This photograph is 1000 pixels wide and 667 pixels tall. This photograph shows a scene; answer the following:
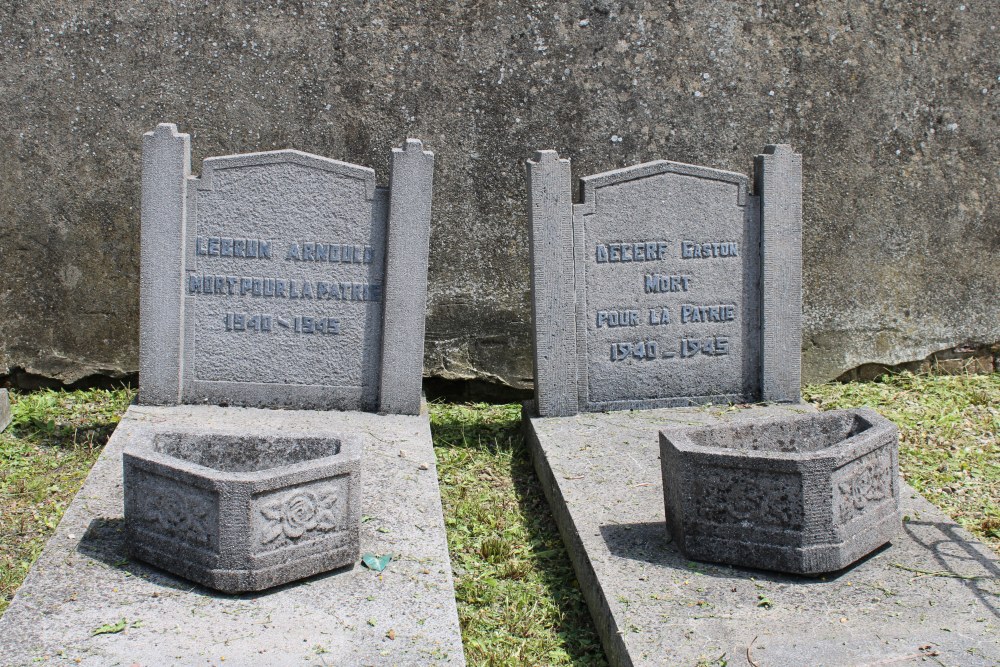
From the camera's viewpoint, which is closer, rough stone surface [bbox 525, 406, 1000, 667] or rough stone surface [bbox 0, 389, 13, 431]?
rough stone surface [bbox 525, 406, 1000, 667]

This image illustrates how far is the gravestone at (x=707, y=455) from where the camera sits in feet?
9.62

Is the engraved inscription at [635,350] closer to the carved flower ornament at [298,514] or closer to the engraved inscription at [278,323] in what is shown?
the engraved inscription at [278,323]

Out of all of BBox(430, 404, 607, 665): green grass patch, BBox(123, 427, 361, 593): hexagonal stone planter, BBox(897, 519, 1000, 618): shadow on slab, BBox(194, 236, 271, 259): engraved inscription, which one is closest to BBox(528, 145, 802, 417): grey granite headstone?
BBox(430, 404, 607, 665): green grass patch

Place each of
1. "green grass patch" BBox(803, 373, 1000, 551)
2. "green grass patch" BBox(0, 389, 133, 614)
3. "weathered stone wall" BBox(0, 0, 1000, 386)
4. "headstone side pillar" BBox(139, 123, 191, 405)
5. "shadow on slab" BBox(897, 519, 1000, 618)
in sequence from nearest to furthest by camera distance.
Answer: "shadow on slab" BBox(897, 519, 1000, 618) → "green grass patch" BBox(0, 389, 133, 614) → "green grass patch" BBox(803, 373, 1000, 551) → "headstone side pillar" BBox(139, 123, 191, 405) → "weathered stone wall" BBox(0, 0, 1000, 386)

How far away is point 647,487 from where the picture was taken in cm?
400

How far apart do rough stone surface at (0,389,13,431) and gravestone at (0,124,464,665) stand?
77 centimetres

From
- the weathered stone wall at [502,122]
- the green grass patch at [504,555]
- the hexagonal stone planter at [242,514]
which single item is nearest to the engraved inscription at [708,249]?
the weathered stone wall at [502,122]

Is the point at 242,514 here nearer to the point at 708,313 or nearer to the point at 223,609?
the point at 223,609

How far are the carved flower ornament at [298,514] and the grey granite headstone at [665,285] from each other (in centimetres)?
191

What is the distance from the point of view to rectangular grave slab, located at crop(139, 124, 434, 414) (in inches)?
183

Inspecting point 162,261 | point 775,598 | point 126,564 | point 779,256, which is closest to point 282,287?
point 162,261

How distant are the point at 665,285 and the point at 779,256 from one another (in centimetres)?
64

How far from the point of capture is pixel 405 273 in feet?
15.6

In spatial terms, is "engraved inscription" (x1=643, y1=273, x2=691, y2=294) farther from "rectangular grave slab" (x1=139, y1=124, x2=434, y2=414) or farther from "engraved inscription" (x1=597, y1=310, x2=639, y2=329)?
"rectangular grave slab" (x1=139, y1=124, x2=434, y2=414)
